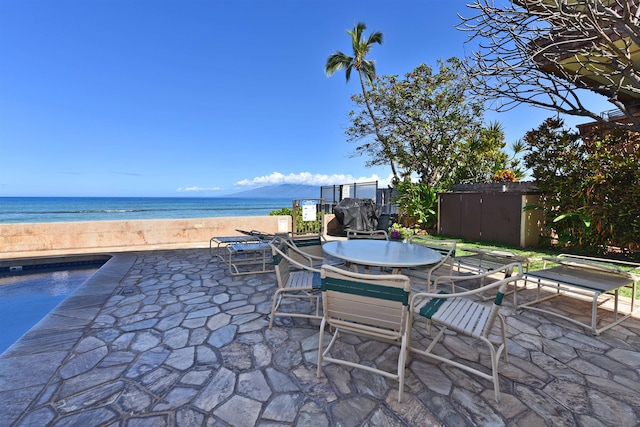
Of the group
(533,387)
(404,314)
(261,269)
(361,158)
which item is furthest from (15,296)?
(361,158)

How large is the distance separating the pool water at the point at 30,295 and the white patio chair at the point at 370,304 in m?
3.18

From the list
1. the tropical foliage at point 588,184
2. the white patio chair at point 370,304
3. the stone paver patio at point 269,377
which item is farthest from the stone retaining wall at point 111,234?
the tropical foliage at point 588,184

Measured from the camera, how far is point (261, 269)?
464 centimetres

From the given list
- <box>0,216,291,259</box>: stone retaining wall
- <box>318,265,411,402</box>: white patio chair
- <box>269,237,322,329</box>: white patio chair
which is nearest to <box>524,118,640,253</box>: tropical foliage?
<box>269,237,322,329</box>: white patio chair

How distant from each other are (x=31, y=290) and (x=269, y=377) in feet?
15.2

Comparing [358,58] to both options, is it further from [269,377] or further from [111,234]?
[269,377]

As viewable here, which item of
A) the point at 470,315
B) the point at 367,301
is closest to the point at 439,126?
the point at 470,315

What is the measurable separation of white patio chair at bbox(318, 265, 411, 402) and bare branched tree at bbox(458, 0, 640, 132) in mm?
3863

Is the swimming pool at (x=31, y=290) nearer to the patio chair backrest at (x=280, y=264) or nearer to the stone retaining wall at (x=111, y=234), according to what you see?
the stone retaining wall at (x=111, y=234)

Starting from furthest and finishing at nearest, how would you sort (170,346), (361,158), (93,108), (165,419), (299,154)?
(299,154)
(93,108)
(361,158)
(170,346)
(165,419)

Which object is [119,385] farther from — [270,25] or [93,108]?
[93,108]

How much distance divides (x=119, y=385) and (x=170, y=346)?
48 centimetres

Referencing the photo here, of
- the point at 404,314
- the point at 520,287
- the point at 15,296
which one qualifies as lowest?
the point at 15,296

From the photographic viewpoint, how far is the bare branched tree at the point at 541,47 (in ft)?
11.1
